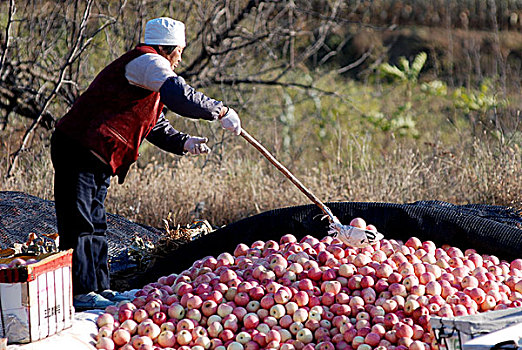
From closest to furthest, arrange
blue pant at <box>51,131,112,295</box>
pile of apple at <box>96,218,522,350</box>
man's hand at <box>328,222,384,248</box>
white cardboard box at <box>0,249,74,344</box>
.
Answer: white cardboard box at <box>0,249,74,344</box>
pile of apple at <box>96,218,522,350</box>
man's hand at <box>328,222,384,248</box>
blue pant at <box>51,131,112,295</box>

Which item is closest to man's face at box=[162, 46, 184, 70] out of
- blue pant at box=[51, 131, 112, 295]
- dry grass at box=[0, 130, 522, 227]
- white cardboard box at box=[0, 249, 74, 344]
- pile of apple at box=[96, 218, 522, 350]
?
blue pant at box=[51, 131, 112, 295]

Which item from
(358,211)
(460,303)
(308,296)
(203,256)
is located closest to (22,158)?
(203,256)

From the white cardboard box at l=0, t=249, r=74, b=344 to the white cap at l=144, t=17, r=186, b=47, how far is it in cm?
104

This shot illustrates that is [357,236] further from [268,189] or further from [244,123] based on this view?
[244,123]

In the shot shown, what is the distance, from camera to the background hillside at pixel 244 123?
5.58 m

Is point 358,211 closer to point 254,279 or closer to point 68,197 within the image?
point 254,279

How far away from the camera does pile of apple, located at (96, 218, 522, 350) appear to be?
243 cm

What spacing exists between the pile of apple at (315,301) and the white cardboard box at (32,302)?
0.21 metres

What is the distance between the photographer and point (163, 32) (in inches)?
114

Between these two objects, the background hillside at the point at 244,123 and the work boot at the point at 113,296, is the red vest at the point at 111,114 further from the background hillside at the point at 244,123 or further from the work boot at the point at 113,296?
the background hillside at the point at 244,123

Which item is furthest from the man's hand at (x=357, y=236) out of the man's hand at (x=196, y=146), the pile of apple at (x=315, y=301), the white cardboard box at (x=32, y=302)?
the white cardboard box at (x=32, y=302)

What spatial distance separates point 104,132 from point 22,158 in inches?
159

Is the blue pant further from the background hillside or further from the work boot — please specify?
the background hillside

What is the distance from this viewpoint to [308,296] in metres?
2.60
